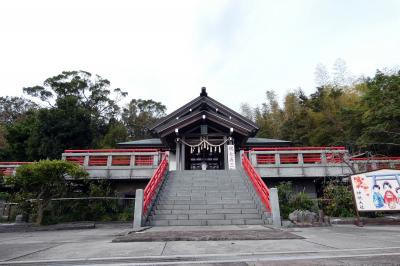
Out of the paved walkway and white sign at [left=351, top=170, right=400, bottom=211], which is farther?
white sign at [left=351, top=170, right=400, bottom=211]

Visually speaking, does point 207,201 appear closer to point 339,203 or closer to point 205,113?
point 339,203

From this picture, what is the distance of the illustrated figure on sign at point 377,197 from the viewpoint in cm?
892

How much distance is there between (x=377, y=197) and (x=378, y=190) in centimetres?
26

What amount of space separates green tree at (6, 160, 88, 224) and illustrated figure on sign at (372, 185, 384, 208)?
12605mm

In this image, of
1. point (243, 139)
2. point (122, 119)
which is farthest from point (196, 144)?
point (122, 119)

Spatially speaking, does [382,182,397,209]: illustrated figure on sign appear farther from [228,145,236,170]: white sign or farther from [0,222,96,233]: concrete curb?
[0,222,96,233]: concrete curb

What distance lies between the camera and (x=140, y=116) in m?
46.6

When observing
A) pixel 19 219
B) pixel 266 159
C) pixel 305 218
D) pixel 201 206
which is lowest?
pixel 19 219

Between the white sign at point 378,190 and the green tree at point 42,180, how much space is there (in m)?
12.2

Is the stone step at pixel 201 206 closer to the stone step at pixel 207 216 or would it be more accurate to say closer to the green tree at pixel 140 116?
the stone step at pixel 207 216

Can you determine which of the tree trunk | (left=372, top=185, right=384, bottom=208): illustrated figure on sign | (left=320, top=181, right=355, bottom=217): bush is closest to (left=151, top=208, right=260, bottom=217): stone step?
(left=320, top=181, right=355, bottom=217): bush

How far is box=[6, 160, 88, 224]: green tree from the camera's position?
1057 centimetres

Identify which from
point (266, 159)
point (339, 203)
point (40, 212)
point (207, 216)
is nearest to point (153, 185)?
point (207, 216)

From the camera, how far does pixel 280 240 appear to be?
209 inches
